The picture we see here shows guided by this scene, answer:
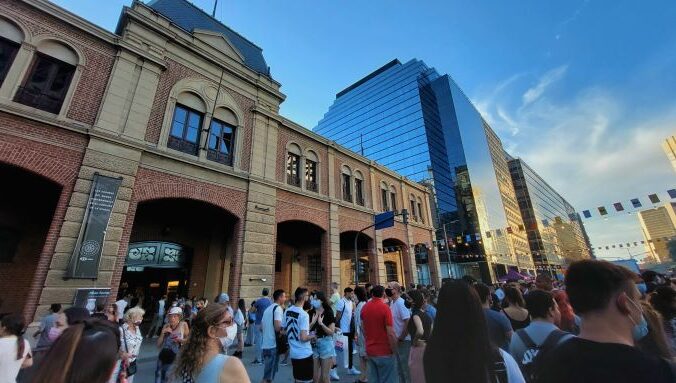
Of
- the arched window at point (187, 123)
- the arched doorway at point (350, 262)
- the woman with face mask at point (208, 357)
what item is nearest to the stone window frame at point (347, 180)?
the arched doorway at point (350, 262)

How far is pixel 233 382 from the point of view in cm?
210

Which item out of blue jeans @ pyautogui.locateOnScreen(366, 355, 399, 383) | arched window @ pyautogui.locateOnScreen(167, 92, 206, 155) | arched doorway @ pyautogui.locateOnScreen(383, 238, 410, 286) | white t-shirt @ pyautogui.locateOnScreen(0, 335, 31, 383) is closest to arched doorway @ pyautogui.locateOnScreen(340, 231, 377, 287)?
arched doorway @ pyautogui.locateOnScreen(383, 238, 410, 286)

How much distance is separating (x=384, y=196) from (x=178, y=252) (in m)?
14.1

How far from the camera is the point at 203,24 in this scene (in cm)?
1396

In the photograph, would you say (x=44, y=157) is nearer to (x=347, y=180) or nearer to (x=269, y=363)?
(x=269, y=363)

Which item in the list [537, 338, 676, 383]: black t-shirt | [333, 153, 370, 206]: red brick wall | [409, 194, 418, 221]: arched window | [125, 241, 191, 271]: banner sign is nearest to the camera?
[537, 338, 676, 383]: black t-shirt

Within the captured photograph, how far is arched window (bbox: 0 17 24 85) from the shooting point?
28.1 ft

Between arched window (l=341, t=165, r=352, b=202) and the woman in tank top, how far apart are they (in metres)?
14.0

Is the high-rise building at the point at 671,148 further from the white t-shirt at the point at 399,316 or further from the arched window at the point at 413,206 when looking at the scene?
the white t-shirt at the point at 399,316

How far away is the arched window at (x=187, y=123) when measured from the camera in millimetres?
11430

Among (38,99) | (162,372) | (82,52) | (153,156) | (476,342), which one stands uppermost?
(82,52)

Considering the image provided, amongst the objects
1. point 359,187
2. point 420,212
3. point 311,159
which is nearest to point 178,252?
point 311,159

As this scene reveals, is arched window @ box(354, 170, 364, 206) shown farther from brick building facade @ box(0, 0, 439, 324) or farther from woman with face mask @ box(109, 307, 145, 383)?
woman with face mask @ box(109, 307, 145, 383)

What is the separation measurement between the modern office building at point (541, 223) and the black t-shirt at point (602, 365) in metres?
74.2
